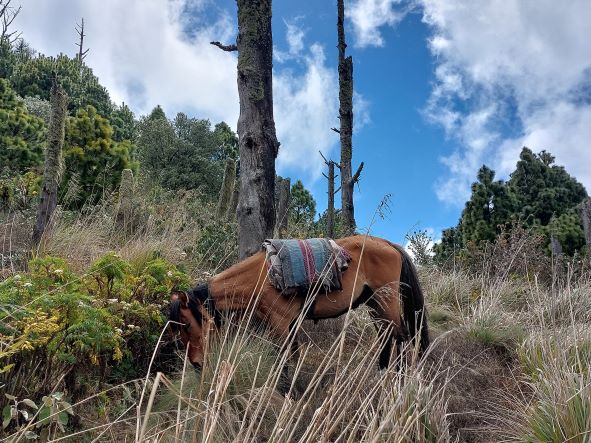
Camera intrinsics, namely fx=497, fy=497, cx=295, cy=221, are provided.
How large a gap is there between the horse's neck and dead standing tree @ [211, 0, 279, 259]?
1371mm

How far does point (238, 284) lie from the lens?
3.85m

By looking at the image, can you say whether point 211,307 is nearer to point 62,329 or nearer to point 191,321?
point 191,321

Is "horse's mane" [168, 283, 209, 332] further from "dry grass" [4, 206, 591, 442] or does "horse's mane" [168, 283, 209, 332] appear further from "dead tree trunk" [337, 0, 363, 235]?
"dead tree trunk" [337, 0, 363, 235]

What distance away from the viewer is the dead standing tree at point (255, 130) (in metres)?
5.41

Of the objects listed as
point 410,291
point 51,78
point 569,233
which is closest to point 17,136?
point 410,291

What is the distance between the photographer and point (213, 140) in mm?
32531

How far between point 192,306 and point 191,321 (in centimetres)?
12

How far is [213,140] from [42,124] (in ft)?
51.1

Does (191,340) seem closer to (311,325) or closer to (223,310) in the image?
(223,310)

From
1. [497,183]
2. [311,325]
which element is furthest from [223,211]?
[497,183]

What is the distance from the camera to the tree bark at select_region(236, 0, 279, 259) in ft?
17.7

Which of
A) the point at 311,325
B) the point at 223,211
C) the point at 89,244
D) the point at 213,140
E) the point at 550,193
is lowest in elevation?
the point at 311,325

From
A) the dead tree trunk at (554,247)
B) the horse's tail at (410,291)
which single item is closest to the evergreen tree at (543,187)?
the dead tree trunk at (554,247)

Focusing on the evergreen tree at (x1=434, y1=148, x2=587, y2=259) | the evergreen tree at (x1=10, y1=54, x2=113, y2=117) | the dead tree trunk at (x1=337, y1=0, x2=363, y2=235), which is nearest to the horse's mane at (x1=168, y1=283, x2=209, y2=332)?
the dead tree trunk at (x1=337, y1=0, x2=363, y2=235)
